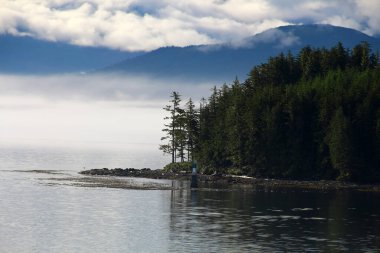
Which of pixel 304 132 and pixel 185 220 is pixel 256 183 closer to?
pixel 304 132

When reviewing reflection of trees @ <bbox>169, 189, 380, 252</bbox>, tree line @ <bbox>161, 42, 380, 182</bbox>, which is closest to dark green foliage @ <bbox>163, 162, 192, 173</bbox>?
tree line @ <bbox>161, 42, 380, 182</bbox>

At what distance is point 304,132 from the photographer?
144 meters

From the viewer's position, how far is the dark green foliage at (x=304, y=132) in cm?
13462

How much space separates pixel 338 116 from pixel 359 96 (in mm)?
8988

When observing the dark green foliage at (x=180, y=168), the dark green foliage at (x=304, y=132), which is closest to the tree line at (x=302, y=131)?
the dark green foliage at (x=304, y=132)

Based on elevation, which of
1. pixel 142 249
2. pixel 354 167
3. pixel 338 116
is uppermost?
pixel 338 116

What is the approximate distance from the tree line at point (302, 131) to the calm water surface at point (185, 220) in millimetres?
16250

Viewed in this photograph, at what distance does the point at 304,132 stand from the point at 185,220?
6295 cm

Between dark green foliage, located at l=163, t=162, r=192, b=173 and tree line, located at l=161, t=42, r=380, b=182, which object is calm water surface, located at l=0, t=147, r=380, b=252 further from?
dark green foliage, located at l=163, t=162, r=192, b=173

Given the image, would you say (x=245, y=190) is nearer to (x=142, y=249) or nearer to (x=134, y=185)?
(x=134, y=185)

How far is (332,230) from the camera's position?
79.5m

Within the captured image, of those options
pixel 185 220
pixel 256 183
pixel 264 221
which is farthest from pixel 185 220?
pixel 256 183

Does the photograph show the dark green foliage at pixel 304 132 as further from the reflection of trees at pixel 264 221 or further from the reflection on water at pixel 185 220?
the reflection of trees at pixel 264 221

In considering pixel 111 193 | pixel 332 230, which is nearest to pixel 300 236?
pixel 332 230
